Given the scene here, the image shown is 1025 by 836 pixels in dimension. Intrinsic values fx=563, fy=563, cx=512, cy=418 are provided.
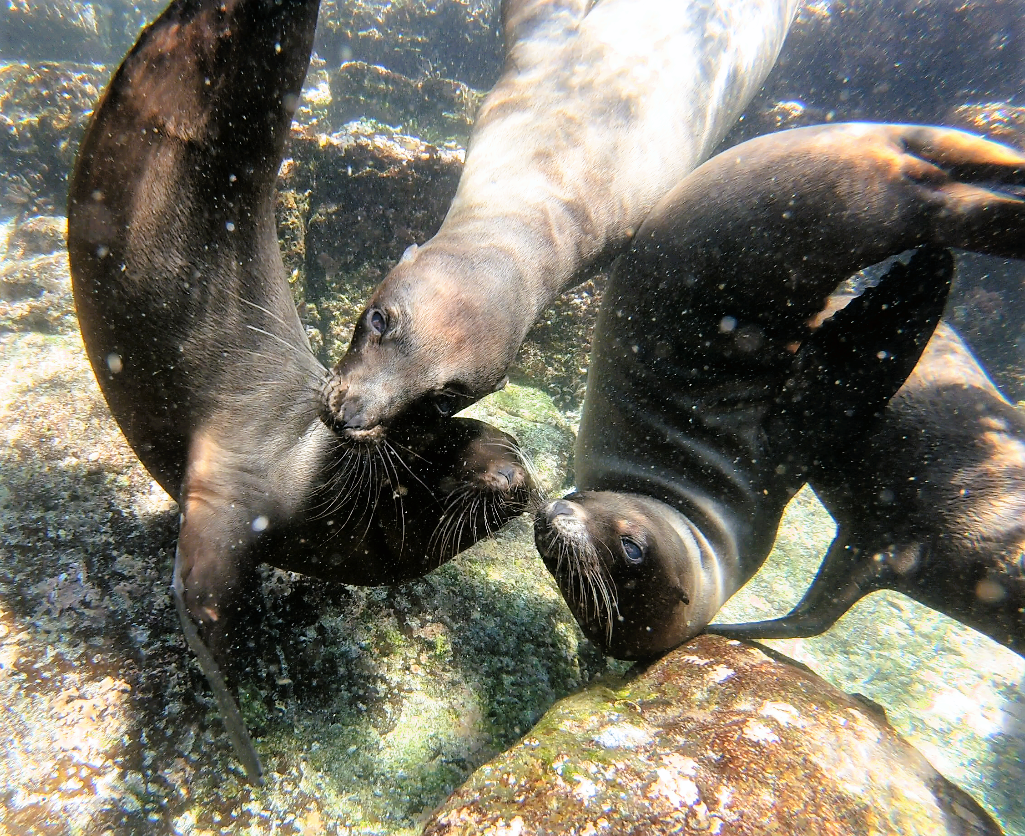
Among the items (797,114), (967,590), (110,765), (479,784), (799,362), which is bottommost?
(110,765)

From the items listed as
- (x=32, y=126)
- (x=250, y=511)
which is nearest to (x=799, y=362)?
(x=250, y=511)

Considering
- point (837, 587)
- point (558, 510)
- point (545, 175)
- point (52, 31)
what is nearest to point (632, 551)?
point (558, 510)

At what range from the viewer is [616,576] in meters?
2.82

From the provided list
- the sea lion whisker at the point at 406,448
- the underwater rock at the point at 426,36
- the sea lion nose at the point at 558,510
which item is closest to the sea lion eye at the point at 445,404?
the sea lion whisker at the point at 406,448

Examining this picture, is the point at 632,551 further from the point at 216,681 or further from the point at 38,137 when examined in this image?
the point at 38,137

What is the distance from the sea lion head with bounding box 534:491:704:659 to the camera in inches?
108

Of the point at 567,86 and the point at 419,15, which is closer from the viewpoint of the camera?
the point at 567,86

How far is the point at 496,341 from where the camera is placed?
9.24ft

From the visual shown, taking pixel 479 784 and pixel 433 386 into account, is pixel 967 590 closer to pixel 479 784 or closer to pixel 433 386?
pixel 479 784

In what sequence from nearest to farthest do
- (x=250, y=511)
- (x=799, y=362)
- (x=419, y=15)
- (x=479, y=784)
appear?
1. (x=479, y=784)
2. (x=250, y=511)
3. (x=799, y=362)
4. (x=419, y=15)

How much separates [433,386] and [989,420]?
3.50m

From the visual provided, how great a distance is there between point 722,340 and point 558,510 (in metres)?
1.54

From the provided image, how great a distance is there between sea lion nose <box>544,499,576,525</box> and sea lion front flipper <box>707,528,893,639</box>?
62.5 inches

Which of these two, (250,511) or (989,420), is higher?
(989,420)
